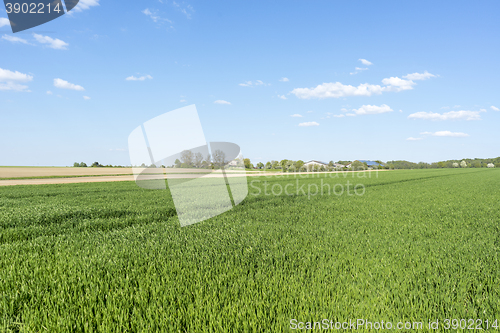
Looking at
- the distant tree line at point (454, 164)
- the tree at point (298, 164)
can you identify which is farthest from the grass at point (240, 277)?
the distant tree line at point (454, 164)

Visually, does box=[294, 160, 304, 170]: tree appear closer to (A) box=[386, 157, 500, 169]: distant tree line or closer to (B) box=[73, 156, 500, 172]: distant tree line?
(B) box=[73, 156, 500, 172]: distant tree line

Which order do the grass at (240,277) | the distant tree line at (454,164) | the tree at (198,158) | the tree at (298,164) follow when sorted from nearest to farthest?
the grass at (240,277) → the tree at (198,158) → the tree at (298,164) → the distant tree line at (454,164)

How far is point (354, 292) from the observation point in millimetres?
3426

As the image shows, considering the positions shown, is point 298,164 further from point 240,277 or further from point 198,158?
point 240,277

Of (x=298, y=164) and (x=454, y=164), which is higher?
(x=298, y=164)

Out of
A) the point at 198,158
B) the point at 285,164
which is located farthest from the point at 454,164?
the point at 198,158

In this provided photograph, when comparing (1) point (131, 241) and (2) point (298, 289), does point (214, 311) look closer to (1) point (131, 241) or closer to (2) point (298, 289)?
(2) point (298, 289)

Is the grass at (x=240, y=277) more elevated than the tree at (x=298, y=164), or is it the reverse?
the tree at (x=298, y=164)

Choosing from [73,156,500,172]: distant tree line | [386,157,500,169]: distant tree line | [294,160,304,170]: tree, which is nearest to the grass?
[73,156,500,172]: distant tree line

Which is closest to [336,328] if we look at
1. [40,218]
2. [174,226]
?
[174,226]

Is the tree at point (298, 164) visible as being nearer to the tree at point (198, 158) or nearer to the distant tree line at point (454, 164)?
the distant tree line at point (454, 164)

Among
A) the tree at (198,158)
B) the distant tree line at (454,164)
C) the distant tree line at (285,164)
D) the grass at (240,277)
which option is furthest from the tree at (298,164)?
the grass at (240,277)

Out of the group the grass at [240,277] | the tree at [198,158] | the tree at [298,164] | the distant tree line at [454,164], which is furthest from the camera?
the distant tree line at [454,164]

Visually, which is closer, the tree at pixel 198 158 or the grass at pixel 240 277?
the grass at pixel 240 277
